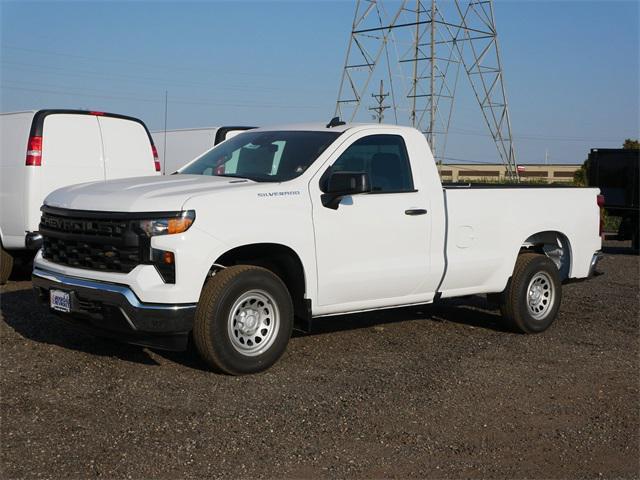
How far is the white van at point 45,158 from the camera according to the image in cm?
1009

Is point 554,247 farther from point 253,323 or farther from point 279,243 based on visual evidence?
point 253,323

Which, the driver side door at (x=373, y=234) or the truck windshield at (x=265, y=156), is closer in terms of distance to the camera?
the driver side door at (x=373, y=234)

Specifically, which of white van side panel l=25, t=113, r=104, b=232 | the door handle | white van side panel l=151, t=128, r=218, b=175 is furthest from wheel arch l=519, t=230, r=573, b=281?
white van side panel l=151, t=128, r=218, b=175

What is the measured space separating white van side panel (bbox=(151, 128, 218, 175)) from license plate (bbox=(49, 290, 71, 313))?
24.3ft

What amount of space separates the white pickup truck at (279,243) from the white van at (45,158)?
2955mm

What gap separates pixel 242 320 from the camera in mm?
6641

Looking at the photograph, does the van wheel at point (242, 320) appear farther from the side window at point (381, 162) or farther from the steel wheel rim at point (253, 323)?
the side window at point (381, 162)

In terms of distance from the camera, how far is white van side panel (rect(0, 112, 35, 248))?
10.1 meters

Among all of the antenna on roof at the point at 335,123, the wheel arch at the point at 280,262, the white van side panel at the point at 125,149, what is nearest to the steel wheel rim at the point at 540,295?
the antenna on roof at the point at 335,123

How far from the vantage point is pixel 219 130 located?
13.9m

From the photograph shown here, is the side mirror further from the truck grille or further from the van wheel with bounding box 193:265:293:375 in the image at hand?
the truck grille

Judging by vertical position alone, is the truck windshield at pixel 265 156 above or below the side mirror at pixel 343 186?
above

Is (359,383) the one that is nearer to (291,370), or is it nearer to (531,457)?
(291,370)

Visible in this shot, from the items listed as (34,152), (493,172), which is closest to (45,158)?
(34,152)
